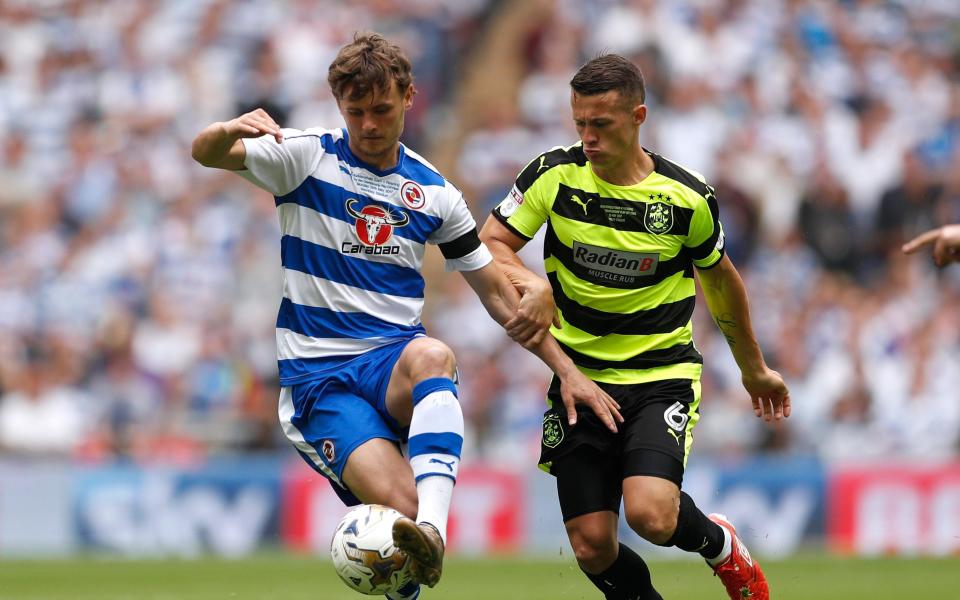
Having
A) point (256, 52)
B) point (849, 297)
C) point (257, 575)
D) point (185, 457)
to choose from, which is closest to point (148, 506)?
point (185, 457)

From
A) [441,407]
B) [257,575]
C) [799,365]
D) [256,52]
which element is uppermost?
[256,52]

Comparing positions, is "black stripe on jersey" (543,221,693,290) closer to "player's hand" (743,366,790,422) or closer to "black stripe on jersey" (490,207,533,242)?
"black stripe on jersey" (490,207,533,242)

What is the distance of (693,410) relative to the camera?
24.8 ft

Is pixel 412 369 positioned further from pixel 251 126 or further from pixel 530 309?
pixel 251 126

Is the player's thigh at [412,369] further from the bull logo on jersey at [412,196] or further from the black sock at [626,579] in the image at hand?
the black sock at [626,579]

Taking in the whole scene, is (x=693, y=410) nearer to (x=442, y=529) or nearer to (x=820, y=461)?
(x=442, y=529)

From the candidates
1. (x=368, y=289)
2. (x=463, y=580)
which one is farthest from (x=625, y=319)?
(x=463, y=580)

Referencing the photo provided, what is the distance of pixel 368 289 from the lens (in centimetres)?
702

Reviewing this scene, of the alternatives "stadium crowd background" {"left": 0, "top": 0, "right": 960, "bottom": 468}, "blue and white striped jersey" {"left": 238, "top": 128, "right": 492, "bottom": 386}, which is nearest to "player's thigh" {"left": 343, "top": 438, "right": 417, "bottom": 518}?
"blue and white striped jersey" {"left": 238, "top": 128, "right": 492, "bottom": 386}

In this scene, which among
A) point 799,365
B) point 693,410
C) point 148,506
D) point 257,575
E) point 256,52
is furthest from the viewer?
point 256,52

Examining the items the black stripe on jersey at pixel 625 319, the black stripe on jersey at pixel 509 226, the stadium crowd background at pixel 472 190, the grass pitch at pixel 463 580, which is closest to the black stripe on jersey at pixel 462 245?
the black stripe on jersey at pixel 509 226

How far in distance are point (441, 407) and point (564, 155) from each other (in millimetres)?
1594

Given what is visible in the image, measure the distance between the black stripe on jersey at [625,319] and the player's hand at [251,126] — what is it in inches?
70.2

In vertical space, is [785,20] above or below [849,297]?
above
